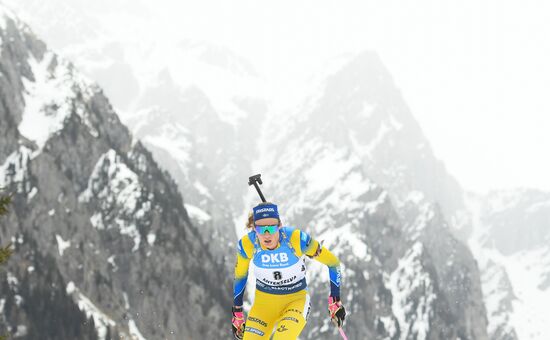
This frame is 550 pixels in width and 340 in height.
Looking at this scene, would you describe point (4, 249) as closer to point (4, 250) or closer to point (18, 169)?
point (4, 250)

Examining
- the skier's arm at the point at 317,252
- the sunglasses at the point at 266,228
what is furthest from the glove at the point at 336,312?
the sunglasses at the point at 266,228

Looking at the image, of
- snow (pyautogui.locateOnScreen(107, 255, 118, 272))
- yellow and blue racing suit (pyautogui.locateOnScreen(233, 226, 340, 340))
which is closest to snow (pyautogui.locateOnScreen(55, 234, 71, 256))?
snow (pyautogui.locateOnScreen(107, 255, 118, 272))

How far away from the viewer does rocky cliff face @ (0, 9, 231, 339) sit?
107 m

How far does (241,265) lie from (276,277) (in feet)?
2.50

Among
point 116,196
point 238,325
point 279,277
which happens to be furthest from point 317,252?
point 116,196

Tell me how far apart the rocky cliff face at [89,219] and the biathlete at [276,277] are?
92.9m

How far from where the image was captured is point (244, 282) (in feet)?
41.3

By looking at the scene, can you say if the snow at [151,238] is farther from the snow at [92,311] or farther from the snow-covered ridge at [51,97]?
the snow-covered ridge at [51,97]

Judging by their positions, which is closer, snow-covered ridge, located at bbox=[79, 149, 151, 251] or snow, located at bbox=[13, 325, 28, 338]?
snow, located at bbox=[13, 325, 28, 338]

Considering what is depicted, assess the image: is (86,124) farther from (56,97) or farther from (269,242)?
(269,242)

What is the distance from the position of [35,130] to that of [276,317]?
409 ft

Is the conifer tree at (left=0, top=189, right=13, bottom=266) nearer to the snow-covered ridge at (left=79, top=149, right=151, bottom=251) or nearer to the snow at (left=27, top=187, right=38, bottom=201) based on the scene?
the snow at (left=27, top=187, right=38, bottom=201)

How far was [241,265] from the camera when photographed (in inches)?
482

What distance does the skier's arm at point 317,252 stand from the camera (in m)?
11.9
